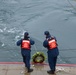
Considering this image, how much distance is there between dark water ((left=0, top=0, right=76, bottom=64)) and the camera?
1936 centimetres

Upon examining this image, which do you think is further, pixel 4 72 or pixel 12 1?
pixel 12 1

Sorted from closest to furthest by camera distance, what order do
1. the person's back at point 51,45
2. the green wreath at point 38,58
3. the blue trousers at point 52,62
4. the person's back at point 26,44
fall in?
the person's back at point 51,45
the person's back at point 26,44
the blue trousers at point 52,62
the green wreath at point 38,58

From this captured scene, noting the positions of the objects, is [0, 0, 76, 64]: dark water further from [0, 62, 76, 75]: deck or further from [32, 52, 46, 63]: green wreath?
[0, 62, 76, 75]: deck

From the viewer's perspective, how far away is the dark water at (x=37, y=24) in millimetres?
19359

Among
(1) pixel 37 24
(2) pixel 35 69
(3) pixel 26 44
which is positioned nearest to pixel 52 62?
(2) pixel 35 69

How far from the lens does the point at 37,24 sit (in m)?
25.0

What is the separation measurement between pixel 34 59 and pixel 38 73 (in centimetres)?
111

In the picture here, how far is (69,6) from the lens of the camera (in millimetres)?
31047

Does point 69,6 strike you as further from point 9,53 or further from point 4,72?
point 4,72

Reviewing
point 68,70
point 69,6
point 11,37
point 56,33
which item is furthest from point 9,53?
point 69,6

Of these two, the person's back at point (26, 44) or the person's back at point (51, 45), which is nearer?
the person's back at point (51, 45)

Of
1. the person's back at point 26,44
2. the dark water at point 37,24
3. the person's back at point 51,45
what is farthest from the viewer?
the dark water at point 37,24

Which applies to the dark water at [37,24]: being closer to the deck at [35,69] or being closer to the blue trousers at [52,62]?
the deck at [35,69]

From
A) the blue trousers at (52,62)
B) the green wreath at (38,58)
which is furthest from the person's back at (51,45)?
the green wreath at (38,58)
